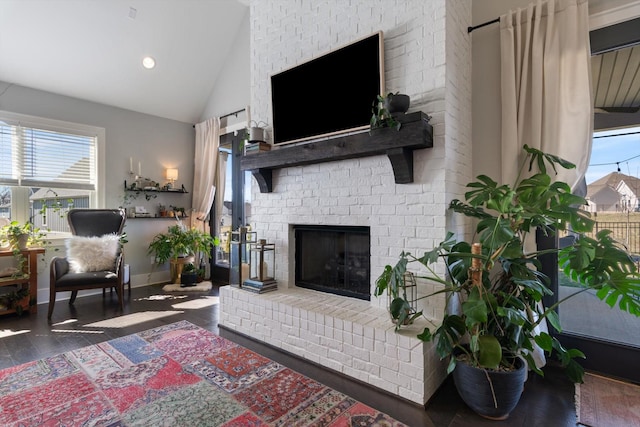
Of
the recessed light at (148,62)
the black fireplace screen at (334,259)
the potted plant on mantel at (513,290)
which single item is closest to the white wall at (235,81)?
the recessed light at (148,62)

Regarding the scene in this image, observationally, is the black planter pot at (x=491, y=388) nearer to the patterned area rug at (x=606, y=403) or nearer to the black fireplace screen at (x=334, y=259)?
the patterned area rug at (x=606, y=403)

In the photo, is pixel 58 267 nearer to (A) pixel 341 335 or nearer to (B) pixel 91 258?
(B) pixel 91 258

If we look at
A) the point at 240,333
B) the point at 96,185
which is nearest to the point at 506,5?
the point at 240,333

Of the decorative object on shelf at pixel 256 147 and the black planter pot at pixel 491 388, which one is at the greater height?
the decorative object on shelf at pixel 256 147

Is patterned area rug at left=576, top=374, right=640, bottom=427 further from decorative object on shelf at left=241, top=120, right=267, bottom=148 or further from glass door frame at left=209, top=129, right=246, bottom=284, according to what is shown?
glass door frame at left=209, top=129, right=246, bottom=284

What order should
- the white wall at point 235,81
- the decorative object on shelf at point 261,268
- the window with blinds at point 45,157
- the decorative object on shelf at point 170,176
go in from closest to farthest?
the decorative object on shelf at point 261,268
the window with blinds at point 45,157
the white wall at point 235,81
the decorative object on shelf at point 170,176

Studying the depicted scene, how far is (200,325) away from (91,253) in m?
1.57

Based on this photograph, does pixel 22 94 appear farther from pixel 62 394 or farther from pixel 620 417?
pixel 620 417

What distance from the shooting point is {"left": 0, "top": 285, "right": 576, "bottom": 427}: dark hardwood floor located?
1.73m

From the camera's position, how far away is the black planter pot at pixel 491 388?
5.34 ft

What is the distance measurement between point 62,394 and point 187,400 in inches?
29.7

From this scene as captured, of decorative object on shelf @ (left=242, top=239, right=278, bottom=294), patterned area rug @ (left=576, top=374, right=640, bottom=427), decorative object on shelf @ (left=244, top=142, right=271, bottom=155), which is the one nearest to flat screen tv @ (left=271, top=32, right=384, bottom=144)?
decorative object on shelf @ (left=244, top=142, right=271, bottom=155)

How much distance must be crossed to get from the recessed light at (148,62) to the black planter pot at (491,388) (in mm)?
4753

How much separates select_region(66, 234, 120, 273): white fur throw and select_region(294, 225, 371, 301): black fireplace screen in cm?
222
